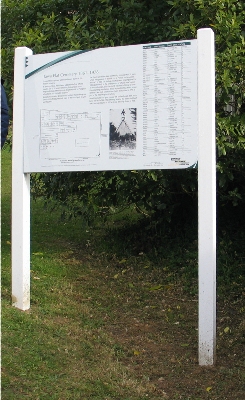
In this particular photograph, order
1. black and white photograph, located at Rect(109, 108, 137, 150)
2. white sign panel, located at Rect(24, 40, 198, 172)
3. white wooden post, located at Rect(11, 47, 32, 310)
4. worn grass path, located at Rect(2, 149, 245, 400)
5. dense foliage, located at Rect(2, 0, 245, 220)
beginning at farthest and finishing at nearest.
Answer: dense foliage, located at Rect(2, 0, 245, 220), white wooden post, located at Rect(11, 47, 32, 310), black and white photograph, located at Rect(109, 108, 137, 150), white sign panel, located at Rect(24, 40, 198, 172), worn grass path, located at Rect(2, 149, 245, 400)

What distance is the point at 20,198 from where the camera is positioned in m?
5.07

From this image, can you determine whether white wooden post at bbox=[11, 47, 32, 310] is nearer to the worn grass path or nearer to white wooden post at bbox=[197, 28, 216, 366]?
the worn grass path

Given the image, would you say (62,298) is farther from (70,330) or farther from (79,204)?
(79,204)

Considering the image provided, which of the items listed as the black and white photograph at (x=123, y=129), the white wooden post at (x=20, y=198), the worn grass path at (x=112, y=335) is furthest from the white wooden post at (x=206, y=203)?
the white wooden post at (x=20, y=198)

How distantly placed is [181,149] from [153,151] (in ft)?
0.76

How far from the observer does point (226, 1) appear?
5.60 m

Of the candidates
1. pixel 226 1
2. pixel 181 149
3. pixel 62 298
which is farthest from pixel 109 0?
pixel 62 298

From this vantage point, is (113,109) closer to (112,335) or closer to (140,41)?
(112,335)

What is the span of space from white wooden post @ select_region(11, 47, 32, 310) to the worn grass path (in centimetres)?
28

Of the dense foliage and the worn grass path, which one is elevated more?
the dense foliage

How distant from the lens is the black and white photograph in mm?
4676

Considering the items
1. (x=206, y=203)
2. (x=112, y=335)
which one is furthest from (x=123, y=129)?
(x=112, y=335)

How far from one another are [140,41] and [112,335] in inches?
135

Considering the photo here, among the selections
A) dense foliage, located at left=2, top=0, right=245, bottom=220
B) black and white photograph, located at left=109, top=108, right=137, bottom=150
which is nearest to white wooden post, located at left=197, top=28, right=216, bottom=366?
black and white photograph, located at left=109, top=108, right=137, bottom=150
